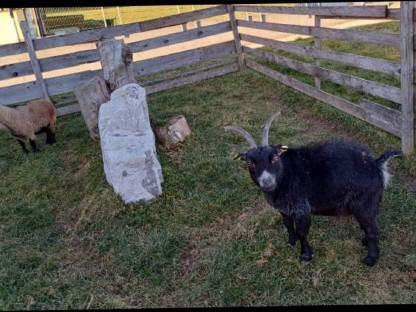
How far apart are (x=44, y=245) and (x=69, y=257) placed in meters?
0.42

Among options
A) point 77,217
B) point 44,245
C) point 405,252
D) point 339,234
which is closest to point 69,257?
point 44,245

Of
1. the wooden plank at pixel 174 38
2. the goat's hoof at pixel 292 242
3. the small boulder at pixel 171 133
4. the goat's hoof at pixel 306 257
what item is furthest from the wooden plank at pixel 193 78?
the goat's hoof at pixel 306 257

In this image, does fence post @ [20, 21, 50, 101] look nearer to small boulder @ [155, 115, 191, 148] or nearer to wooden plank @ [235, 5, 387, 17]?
small boulder @ [155, 115, 191, 148]

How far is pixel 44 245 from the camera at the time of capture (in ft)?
14.2

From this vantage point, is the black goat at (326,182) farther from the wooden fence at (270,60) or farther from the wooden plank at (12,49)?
the wooden plank at (12,49)

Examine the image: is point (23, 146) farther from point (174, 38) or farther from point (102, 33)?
point (174, 38)

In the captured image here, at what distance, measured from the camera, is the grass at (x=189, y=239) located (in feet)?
11.0

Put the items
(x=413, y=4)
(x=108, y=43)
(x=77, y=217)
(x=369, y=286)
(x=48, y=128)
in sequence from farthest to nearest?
(x=48, y=128)
(x=108, y=43)
(x=77, y=217)
(x=413, y=4)
(x=369, y=286)

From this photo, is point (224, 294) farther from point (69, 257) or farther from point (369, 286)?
point (69, 257)

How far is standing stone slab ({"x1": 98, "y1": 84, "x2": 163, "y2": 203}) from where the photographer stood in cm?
468

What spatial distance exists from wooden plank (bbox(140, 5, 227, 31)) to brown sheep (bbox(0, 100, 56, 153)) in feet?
10.1

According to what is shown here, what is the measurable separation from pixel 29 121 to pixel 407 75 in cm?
573

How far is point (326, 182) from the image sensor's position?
11.1ft

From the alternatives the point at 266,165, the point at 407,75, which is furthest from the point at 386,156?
the point at 407,75
